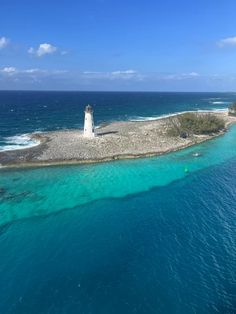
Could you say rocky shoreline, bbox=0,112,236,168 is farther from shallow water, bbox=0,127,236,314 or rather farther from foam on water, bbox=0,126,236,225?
shallow water, bbox=0,127,236,314

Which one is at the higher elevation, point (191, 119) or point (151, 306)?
point (191, 119)

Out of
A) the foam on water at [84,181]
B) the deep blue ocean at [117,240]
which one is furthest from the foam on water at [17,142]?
the foam on water at [84,181]

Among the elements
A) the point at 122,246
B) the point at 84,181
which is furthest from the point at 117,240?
the point at 84,181

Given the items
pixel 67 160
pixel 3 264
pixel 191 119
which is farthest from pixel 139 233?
pixel 191 119

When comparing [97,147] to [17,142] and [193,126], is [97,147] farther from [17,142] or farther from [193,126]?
[193,126]

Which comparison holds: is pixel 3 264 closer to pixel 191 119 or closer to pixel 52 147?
pixel 52 147

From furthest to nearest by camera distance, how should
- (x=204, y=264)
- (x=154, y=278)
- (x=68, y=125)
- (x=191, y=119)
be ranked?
(x=68, y=125), (x=191, y=119), (x=204, y=264), (x=154, y=278)
